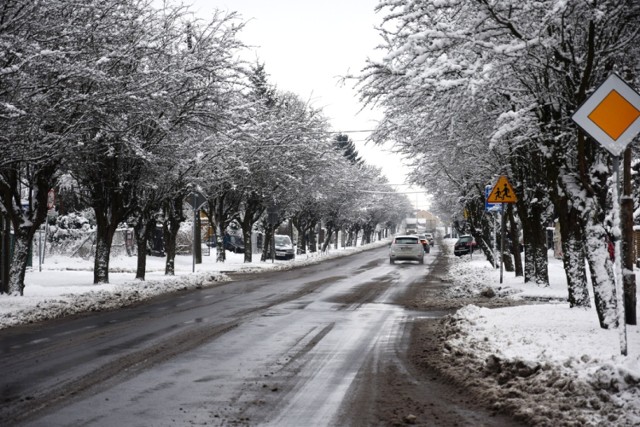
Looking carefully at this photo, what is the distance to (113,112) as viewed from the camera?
597 inches

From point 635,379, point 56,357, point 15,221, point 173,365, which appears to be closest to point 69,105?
point 15,221

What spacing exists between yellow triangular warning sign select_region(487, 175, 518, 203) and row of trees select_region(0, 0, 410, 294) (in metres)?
7.05

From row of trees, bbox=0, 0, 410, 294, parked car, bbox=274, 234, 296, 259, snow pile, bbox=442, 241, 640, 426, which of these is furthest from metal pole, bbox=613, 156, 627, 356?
parked car, bbox=274, 234, 296, 259

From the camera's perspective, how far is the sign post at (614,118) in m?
6.91

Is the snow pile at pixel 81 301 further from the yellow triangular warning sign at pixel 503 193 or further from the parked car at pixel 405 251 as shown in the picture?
the parked car at pixel 405 251

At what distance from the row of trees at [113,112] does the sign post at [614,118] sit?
7.59 metres

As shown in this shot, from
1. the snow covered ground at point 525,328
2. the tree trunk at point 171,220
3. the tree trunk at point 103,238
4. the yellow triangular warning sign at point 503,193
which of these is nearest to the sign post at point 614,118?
the snow covered ground at point 525,328

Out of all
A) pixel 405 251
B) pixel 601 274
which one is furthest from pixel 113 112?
pixel 405 251

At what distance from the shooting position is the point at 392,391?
6965 mm

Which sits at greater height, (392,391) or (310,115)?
(310,115)

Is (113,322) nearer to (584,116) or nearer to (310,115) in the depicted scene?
(584,116)

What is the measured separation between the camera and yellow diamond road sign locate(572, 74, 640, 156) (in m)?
6.93

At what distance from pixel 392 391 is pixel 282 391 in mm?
1084

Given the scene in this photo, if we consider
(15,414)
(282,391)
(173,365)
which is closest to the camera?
(15,414)
